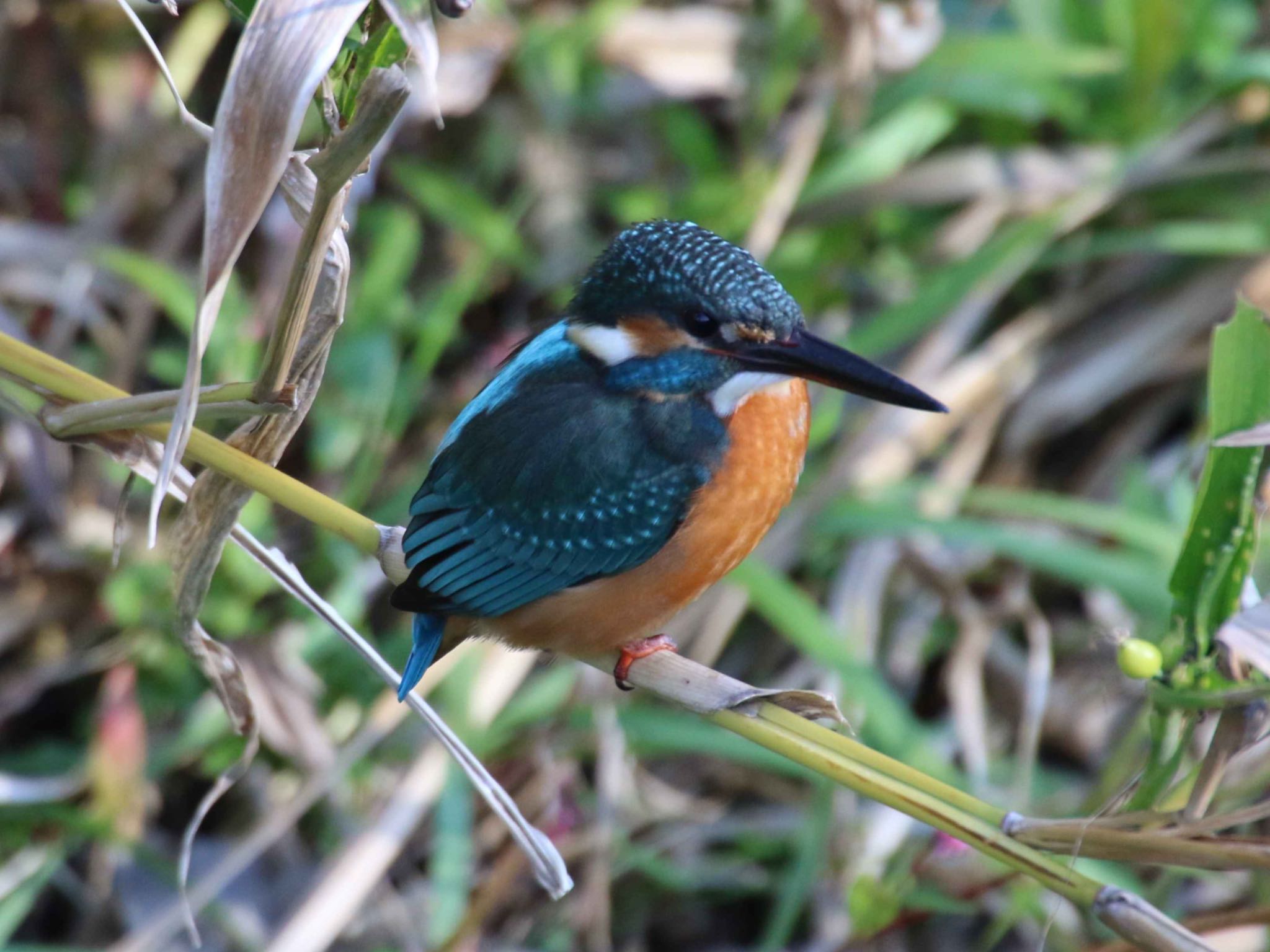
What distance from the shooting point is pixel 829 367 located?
5.27ft

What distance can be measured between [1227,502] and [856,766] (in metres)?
0.46

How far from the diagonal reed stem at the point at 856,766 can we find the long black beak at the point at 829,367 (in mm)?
369

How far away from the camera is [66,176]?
3.15 metres

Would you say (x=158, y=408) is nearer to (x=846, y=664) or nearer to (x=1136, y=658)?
(x=1136, y=658)

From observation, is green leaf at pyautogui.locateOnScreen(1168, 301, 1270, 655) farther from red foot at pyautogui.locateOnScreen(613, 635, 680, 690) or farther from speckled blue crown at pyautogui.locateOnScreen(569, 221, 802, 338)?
red foot at pyautogui.locateOnScreen(613, 635, 680, 690)

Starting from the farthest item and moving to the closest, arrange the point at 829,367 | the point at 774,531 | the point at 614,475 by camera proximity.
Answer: the point at 774,531 < the point at 614,475 < the point at 829,367

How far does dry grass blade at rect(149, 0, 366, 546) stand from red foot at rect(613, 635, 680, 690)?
79 cm

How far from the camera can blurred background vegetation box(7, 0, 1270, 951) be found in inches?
98.9

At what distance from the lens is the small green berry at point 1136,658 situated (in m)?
1.31

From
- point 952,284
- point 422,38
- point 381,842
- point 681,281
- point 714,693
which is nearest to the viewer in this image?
point 422,38

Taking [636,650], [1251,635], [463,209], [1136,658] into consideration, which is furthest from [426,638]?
[463,209]

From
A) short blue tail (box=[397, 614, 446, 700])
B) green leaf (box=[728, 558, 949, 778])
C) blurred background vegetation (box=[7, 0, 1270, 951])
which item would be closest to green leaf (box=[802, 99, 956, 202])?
blurred background vegetation (box=[7, 0, 1270, 951])

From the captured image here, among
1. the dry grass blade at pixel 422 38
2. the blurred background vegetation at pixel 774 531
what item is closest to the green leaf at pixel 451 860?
the blurred background vegetation at pixel 774 531

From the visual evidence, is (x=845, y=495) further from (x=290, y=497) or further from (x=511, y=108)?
(x=290, y=497)
